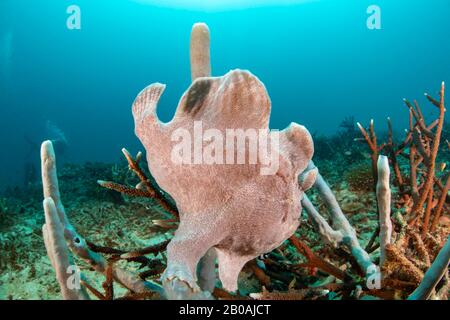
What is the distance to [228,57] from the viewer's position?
89.6m

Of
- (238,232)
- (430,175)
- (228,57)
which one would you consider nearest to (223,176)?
(238,232)

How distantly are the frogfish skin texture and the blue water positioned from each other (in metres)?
65.1

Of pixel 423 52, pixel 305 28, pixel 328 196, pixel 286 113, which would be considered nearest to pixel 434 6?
pixel 423 52

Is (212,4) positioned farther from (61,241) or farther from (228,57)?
(61,241)

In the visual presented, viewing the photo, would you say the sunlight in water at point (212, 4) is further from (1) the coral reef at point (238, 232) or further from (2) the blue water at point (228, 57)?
(1) the coral reef at point (238, 232)

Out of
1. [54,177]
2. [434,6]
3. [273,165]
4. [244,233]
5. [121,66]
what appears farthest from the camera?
[121,66]

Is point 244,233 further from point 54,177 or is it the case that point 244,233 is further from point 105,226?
point 105,226

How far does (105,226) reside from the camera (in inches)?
160

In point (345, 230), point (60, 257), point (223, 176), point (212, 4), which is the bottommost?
point (345, 230)

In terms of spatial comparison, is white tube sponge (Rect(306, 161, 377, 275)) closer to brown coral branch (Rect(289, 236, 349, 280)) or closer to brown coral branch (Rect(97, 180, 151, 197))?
brown coral branch (Rect(289, 236, 349, 280))

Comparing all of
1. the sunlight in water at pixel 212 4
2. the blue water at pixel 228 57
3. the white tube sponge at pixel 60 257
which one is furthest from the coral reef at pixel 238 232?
the sunlight in water at pixel 212 4

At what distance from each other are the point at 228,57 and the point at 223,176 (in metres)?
93.6

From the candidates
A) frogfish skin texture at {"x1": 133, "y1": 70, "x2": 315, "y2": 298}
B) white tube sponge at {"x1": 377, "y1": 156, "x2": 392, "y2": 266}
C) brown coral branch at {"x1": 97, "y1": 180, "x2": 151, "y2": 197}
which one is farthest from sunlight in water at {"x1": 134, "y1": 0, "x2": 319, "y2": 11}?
frogfish skin texture at {"x1": 133, "y1": 70, "x2": 315, "y2": 298}
